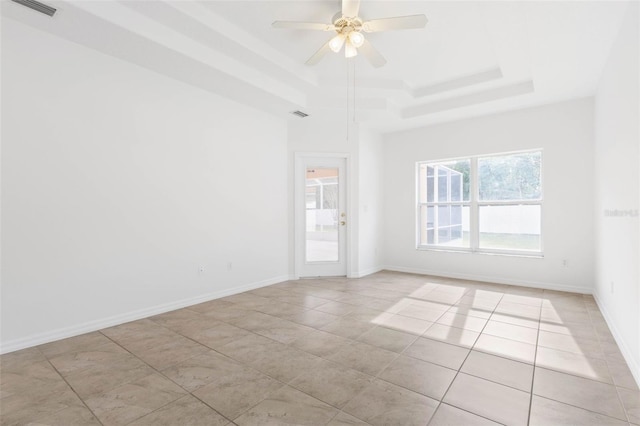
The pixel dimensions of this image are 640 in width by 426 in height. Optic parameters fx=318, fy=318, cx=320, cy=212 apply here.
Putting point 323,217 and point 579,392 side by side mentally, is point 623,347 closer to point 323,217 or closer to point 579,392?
point 579,392

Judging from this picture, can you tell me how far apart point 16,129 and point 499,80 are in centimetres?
521

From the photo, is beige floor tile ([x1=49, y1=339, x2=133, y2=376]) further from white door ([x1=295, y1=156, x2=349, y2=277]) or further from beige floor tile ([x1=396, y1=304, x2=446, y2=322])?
white door ([x1=295, y1=156, x2=349, y2=277])

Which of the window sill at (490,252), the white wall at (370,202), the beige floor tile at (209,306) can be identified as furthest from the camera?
the white wall at (370,202)

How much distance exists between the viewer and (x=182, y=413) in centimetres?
184

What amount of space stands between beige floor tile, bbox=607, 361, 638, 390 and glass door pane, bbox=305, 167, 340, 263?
379 centimetres

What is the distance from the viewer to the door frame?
5316 mm

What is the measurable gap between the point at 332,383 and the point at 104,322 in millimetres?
2434

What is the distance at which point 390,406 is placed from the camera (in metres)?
1.89

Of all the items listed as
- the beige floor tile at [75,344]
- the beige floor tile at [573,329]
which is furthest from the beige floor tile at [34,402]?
the beige floor tile at [573,329]

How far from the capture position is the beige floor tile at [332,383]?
6.51ft

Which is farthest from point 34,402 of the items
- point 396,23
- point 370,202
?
point 370,202

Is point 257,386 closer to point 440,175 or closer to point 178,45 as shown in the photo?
point 178,45

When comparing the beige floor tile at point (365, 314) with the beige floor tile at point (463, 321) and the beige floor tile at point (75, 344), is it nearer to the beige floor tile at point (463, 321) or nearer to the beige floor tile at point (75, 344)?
the beige floor tile at point (463, 321)

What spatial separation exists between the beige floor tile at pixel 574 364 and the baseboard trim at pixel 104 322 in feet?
11.5
